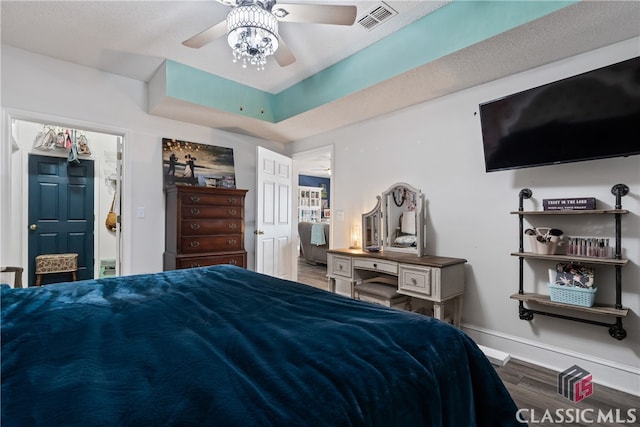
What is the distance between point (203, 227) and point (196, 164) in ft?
2.96

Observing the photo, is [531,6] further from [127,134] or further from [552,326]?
[127,134]

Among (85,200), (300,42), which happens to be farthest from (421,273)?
(85,200)

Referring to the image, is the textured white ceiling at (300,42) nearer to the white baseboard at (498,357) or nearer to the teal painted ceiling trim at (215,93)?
the teal painted ceiling trim at (215,93)

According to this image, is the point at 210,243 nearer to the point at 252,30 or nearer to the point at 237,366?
the point at 252,30

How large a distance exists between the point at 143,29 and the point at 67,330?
2495mm

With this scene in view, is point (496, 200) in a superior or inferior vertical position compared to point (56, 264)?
superior

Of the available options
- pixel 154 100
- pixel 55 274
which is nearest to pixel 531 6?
pixel 154 100

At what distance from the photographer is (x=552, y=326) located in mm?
2416

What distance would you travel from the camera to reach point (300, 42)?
9.05 ft

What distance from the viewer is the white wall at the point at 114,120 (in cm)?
285

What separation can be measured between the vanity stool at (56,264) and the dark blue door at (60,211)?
0.09m

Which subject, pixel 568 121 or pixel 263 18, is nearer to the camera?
pixel 263 18

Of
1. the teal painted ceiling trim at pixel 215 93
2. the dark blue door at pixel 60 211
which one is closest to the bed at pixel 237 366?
the teal painted ceiling trim at pixel 215 93

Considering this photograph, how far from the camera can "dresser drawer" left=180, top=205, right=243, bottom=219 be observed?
344cm
